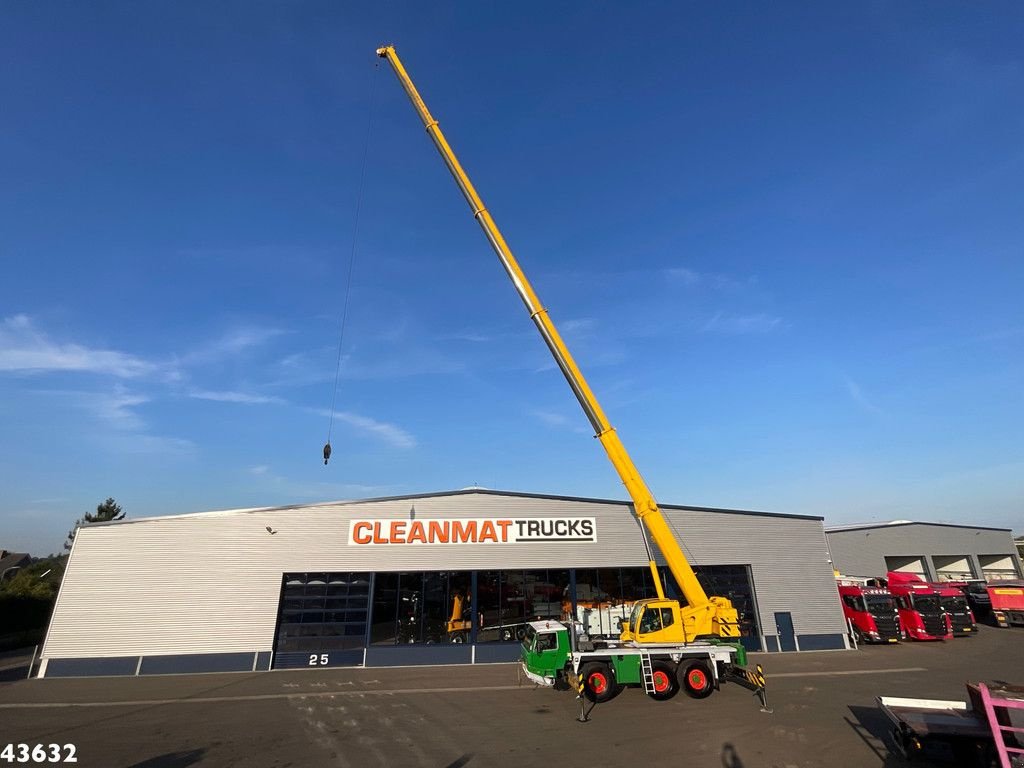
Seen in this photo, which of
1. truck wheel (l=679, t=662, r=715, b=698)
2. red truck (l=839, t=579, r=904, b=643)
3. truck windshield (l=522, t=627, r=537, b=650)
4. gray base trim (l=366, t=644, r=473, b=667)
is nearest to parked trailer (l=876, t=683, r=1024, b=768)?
truck wheel (l=679, t=662, r=715, b=698)

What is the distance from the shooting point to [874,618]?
2762 centimetres

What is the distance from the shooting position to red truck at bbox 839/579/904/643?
2755 cm

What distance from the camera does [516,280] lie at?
65.6 feet

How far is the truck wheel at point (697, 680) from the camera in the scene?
15.7 m

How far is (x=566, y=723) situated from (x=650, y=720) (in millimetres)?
2353

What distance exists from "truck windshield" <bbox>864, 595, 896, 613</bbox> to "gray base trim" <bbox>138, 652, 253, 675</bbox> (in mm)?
32798

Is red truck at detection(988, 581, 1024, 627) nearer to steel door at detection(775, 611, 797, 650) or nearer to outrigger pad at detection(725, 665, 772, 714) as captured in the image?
steel door at detection(775, 611, 797, 650)

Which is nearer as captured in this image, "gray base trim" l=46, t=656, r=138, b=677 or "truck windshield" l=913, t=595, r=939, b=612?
"gray base trim" l=46, t=656, r=138, b=677

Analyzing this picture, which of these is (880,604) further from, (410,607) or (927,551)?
(410,607)

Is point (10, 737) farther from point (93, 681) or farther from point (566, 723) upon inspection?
point (566, 723)

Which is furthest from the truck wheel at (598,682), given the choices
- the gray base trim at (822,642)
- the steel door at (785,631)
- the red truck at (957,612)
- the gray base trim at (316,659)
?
the red truck at (957,612)

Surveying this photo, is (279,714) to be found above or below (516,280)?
below

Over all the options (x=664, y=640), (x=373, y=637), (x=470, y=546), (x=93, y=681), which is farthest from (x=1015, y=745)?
(x=93, y=681)

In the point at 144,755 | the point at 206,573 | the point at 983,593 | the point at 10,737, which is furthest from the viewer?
the point at 983,593
